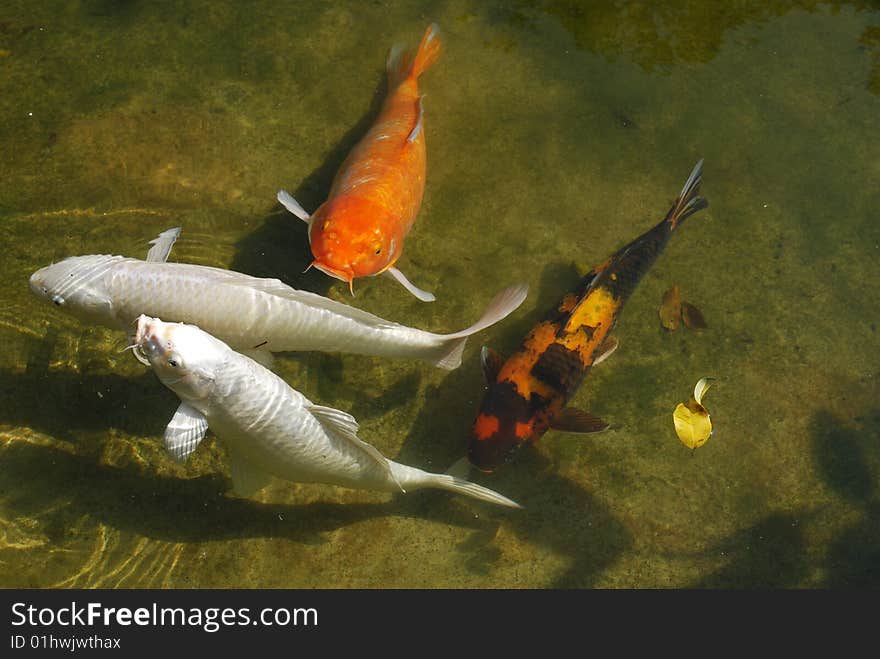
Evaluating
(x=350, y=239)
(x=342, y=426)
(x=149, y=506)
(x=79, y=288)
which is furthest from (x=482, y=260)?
(x=149, y=506)

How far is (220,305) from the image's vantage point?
3.45m

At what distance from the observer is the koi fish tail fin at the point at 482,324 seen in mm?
3646

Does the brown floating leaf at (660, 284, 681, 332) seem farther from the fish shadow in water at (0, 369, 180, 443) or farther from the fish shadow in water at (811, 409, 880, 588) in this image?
the fish shadow in water at (0, 369, 180, 443)

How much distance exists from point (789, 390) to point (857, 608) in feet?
4.15

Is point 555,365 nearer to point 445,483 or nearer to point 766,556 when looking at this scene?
point 445,483

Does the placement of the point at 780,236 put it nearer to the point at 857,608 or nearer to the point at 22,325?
the point at 857,608

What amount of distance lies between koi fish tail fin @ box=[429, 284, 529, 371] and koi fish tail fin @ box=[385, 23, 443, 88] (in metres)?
1.78

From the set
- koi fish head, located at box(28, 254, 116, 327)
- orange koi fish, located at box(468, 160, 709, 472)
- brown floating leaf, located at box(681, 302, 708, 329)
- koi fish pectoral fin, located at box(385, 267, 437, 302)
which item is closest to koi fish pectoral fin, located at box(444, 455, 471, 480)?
orange koi fish, located at box(468, 160, 709, 472)

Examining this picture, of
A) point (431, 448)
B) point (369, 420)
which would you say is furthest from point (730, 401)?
Answer: point (369, 420)

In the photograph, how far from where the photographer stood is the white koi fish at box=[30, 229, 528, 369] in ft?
11.2

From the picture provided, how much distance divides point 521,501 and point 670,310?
1.55 metres

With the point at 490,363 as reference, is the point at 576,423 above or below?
below

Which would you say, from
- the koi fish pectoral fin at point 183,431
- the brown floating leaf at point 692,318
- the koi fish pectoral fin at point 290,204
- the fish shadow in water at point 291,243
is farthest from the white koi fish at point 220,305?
the brown floating leaf at point 692,318

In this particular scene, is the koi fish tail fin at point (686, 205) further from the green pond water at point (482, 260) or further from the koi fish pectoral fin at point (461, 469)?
the koi fish pectoral fin at point (461, 469)
